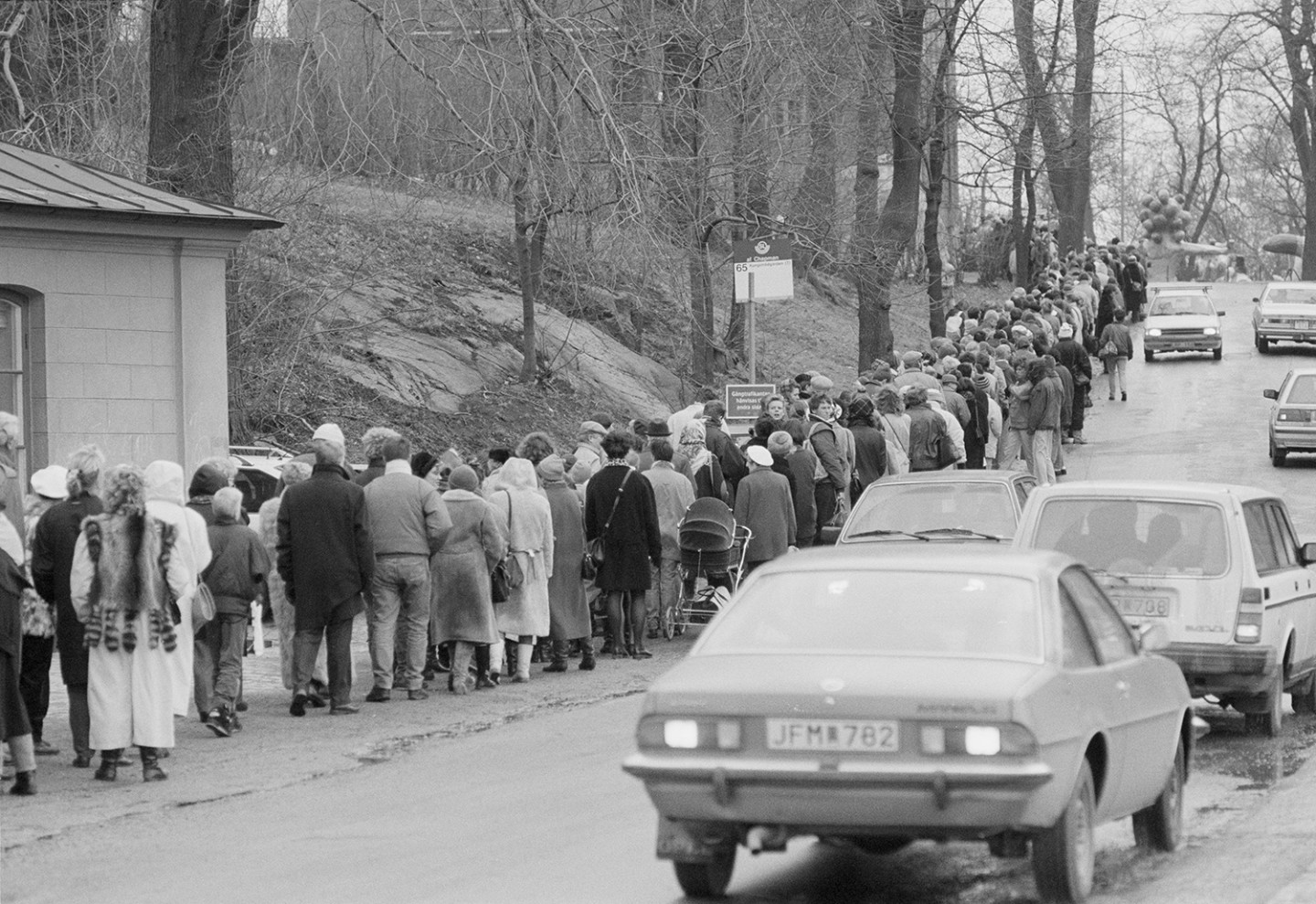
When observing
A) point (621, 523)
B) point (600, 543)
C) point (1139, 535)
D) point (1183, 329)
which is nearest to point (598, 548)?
point (600, 543)

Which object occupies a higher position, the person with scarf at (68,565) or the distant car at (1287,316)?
the distant car at (1287,316)

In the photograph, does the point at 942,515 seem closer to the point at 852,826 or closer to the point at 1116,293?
the point at 852,826

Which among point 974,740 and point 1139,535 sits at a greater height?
point 1139,535

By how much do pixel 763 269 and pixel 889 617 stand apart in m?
13.6

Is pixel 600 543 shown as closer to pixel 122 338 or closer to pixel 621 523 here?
pixel 621 523

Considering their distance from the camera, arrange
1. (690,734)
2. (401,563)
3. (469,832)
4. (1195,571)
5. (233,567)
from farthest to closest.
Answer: (401,563)
(233,567)
(1195,571)
(469,832)
(690,734)

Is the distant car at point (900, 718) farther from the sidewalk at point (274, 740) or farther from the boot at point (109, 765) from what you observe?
the boot at point (109, 765)

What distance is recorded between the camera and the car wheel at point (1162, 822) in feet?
28.2

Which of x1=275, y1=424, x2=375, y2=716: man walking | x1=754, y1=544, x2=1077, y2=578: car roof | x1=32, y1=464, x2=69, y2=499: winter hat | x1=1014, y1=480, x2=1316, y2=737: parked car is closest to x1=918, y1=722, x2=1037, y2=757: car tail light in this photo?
x1=754, y1=544, x2=1077, y2=578: car roof

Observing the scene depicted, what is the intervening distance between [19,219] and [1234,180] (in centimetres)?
11403

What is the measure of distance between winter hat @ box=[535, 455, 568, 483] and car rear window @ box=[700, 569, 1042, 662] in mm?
7901

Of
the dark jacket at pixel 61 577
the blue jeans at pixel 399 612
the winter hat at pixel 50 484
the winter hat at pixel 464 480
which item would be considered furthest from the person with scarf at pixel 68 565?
the winter hat at pixel 464 480

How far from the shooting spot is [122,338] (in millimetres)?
17344

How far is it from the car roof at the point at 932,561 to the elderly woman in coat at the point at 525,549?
266 inches
